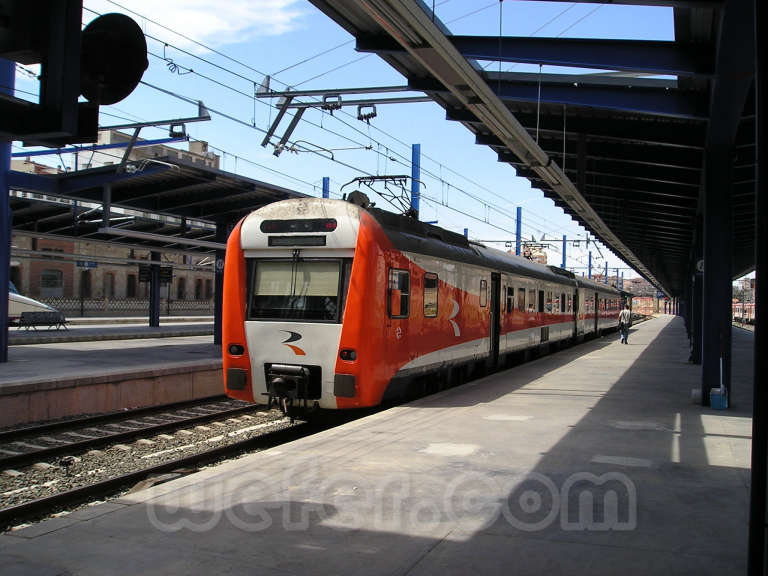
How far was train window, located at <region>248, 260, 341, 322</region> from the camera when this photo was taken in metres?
9.18

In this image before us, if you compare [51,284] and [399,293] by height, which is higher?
[51,284]

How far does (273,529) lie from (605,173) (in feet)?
41.9

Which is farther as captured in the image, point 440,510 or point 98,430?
point 98,430

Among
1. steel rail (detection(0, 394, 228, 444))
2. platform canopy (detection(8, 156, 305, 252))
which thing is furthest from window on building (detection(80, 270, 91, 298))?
steel rail (detection(0, 394, 228, 444))

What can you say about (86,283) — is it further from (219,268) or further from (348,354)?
(348,354)

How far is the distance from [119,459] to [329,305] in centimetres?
316

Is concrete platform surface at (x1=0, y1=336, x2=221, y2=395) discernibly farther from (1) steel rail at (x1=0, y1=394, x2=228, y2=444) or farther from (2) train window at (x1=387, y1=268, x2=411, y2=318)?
(2) train window at (x1=387, y1=268, x2=411, y2=318)

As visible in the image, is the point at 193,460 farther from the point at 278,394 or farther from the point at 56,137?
the point at 56,137

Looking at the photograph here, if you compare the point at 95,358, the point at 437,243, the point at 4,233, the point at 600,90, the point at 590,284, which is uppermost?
the point at 600,90

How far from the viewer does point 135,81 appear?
9.62 ft

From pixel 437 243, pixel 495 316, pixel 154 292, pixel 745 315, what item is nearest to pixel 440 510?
pixel 437 243

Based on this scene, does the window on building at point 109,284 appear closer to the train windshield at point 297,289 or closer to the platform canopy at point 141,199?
the platform canopy at point 141,199

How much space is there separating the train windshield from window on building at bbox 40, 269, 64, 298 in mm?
39810

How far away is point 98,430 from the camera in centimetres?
1023
